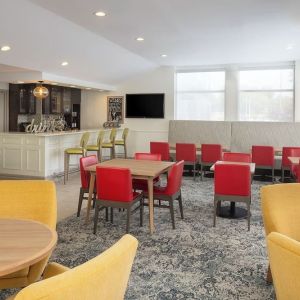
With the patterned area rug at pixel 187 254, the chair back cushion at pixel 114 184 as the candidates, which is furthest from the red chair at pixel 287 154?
the chair back cushion at pixel 114 184

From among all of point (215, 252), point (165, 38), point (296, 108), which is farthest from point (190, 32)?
point (296, 108)

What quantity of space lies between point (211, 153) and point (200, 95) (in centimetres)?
298

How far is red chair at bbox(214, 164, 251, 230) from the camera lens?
4.37 m

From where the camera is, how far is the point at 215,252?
11.9ft

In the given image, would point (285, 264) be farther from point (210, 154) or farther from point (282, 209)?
point (210, 154)

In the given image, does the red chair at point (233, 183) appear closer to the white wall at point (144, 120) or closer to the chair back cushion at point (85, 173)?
the chair back cushion at point (85, 173)

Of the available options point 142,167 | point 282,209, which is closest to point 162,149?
point 142,167

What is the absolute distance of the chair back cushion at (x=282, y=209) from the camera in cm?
241

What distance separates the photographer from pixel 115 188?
13.1 feet

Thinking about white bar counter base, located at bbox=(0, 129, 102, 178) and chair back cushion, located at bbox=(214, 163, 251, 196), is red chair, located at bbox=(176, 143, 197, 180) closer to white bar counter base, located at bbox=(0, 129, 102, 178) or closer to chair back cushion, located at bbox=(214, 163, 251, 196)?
white bar counter base, located at bbox=(0, 129, 102, 178)

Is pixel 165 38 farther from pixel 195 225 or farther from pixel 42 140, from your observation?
pixel 195 225

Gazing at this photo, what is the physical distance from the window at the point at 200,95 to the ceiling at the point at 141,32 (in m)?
0.94

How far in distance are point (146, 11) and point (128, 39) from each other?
5.90ft

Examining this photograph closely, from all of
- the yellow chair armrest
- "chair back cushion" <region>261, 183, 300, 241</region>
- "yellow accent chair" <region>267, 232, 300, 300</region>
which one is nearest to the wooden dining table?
"chair back cushion" <region>261, 183, 300, 241</region>
